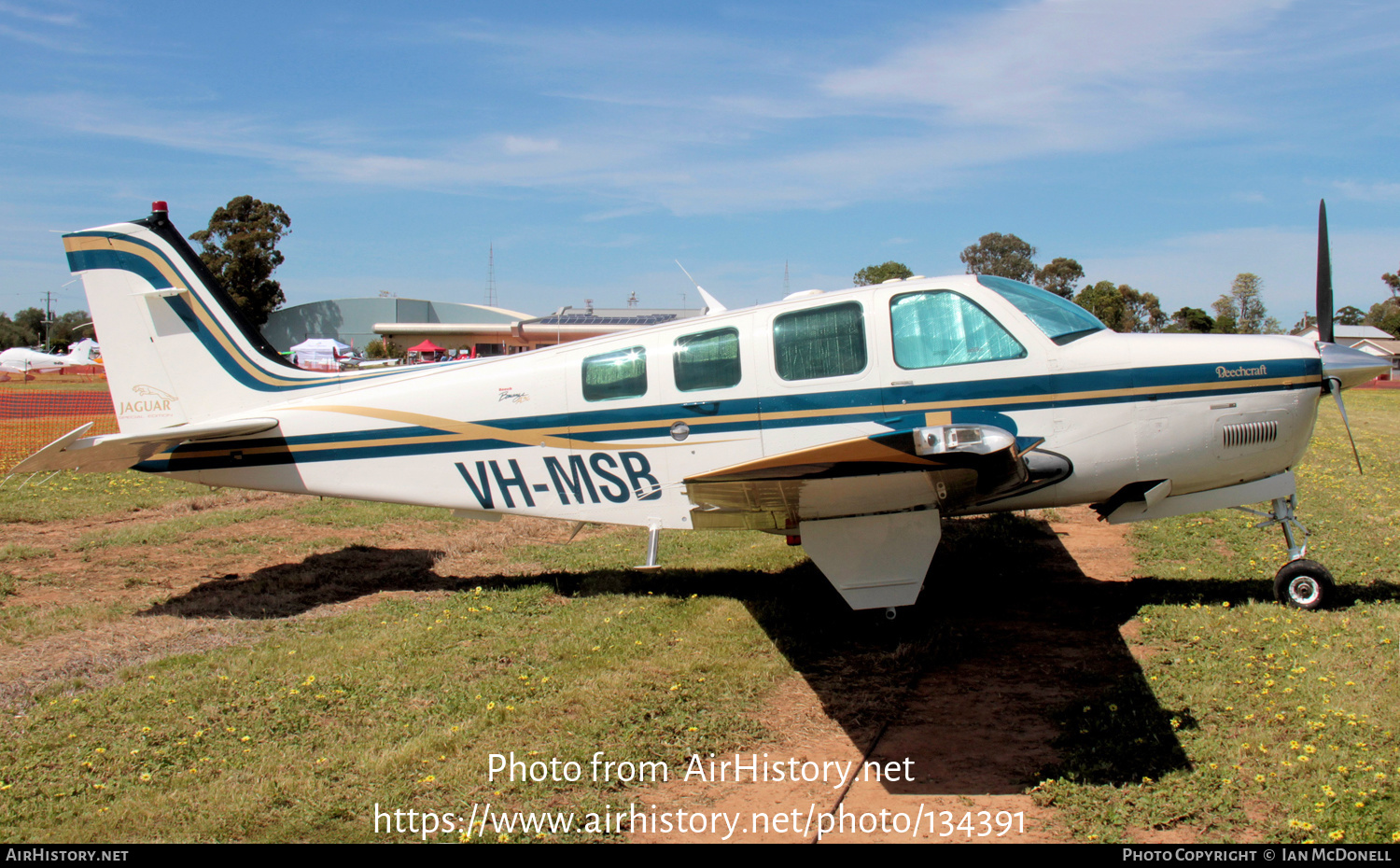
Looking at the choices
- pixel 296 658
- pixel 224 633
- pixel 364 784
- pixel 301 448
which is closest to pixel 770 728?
pixel 364 784

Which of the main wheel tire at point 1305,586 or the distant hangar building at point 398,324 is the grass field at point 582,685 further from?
the distant hangar building at point 398,324

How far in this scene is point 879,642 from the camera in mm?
6520

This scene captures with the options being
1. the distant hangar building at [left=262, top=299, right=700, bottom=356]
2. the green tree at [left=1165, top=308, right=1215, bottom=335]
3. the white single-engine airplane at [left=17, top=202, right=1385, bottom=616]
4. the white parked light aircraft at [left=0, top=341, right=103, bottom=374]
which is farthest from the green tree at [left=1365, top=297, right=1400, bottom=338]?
the white parked light aircraft at [left=0, top=341, right=103, bottom=374]

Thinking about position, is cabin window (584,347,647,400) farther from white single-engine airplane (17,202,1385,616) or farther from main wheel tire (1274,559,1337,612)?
main wheel tire (1274,559,1337,612)

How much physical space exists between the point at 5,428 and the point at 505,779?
1927 cm

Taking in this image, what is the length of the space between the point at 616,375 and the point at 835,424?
1.89 metres

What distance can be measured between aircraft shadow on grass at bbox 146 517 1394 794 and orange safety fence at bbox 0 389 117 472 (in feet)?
19.8

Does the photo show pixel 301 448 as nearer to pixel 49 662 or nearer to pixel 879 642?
pixel 49 662

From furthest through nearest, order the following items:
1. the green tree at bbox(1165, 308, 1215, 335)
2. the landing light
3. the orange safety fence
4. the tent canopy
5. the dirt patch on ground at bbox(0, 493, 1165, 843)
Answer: the green tree at bbox(1165, 308, 1215, 335), the tent canopy, the orange safety fence, the landing light, the dirt patch on ground at bbox(0, 493, 1165, 843)

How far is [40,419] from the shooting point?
22031 millimetres

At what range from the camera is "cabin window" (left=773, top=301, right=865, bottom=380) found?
254 inches

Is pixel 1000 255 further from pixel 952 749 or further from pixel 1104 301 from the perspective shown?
pixel 952 749

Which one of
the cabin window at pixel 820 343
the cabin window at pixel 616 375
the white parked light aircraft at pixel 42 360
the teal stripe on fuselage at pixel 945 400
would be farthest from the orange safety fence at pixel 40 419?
the white parked light aircraft at pixel 42 360

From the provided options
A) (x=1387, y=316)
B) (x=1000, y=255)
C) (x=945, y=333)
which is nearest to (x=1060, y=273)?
(x=1000, y=255)
